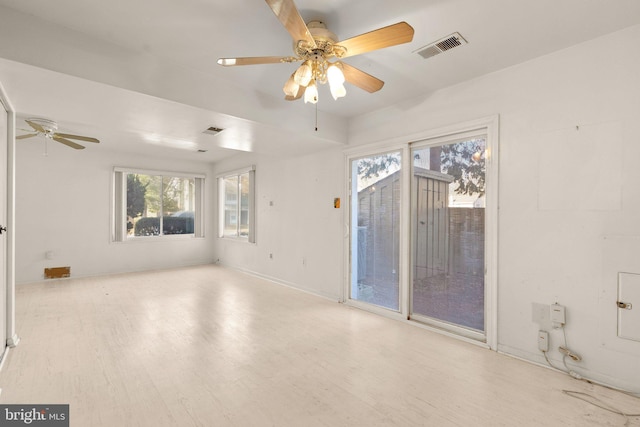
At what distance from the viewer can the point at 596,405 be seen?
1991mm

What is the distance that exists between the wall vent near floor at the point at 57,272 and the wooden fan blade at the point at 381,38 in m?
6.56

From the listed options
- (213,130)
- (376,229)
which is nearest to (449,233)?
(376,229)

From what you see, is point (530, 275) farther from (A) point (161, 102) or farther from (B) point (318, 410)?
(A) point (161, 102)

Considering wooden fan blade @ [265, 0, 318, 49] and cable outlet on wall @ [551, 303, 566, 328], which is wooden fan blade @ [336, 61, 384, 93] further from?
cable outlet on wall @ [551, 303, 566, 328]

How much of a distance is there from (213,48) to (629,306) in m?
3.75

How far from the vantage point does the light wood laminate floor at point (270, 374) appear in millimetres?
1885

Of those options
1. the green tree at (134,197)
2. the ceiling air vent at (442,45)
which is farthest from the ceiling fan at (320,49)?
the green tree at (134,197)

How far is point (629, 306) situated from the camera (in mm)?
2148

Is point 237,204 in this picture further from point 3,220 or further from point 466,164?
point 466,164

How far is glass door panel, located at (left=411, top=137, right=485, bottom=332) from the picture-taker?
10.0 ft

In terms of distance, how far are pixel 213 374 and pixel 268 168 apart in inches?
162

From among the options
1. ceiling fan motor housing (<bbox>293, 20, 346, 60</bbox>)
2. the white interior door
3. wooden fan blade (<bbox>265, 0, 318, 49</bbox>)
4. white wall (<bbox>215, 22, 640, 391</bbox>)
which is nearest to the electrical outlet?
white wall (<bbox>215, 22, 640, 391</bbox>)

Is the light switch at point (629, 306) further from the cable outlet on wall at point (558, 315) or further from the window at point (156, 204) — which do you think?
the window at point (156, 204)

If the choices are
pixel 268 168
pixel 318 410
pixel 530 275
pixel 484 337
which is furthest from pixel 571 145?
pixel 268 168
